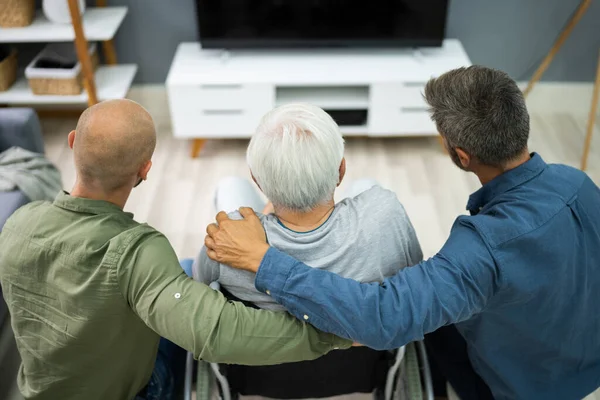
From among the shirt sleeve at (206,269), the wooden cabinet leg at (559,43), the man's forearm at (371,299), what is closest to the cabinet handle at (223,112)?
the wooden cabinet leg at (559,43)

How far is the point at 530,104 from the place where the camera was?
3.77m

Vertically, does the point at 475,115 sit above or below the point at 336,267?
above

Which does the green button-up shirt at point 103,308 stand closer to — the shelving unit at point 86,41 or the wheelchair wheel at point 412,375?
the wheelchair wheel at point 412,375

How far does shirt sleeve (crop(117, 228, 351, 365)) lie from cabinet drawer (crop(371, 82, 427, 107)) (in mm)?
2097

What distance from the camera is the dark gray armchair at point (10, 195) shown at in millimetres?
2207

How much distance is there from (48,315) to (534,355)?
45.3 inches

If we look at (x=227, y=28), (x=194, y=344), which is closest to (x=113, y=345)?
(x=194, y=344)

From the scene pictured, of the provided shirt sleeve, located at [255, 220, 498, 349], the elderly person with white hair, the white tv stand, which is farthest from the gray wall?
shirt sleeve, located at [255, 220, 498, 349]

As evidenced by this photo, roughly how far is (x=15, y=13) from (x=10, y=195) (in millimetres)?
1163

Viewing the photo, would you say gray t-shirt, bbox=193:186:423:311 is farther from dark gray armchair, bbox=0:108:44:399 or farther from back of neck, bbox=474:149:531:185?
dark gray armchair, bbox=0:108:44:399

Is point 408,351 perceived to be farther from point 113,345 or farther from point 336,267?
point 113,345

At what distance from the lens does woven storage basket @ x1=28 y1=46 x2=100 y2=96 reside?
3.20m

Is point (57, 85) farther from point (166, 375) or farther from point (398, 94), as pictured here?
point (166, 375)

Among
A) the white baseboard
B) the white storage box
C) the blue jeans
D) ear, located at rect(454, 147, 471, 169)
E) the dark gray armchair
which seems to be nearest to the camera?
ear, located at rect(454, 147, 471, 169)
